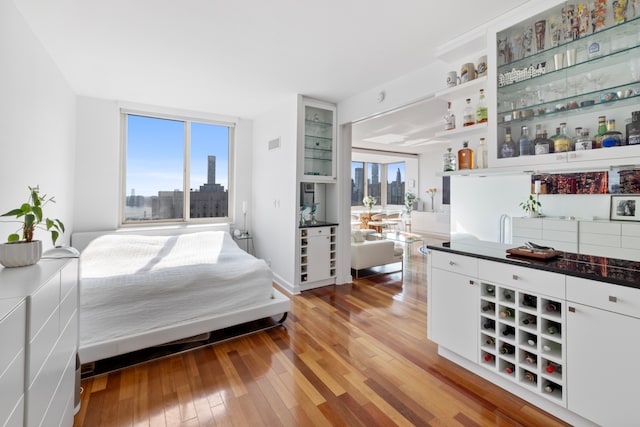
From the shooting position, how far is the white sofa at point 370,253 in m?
4.56

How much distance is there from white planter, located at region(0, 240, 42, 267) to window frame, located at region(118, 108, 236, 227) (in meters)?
3.28

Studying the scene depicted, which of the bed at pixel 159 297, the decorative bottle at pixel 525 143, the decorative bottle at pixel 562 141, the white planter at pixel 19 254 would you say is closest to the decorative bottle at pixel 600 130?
the decorative bottle at pixel 562 141

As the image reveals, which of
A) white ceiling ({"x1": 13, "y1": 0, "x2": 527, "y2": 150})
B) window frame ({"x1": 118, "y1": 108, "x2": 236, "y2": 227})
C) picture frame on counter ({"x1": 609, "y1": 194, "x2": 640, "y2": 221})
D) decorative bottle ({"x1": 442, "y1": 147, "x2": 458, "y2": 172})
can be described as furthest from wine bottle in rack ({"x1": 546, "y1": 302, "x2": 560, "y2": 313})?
window frame ({"x1": 118, "y1": 108, "x2": 236, "y2": 227})

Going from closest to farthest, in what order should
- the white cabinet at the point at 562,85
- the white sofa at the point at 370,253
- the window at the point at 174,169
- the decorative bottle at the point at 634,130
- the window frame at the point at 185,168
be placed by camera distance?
the decorative bottle at the point at 634,130 → the white cabinet at the point at 562,85 → the window frame at the point at 185,168 → the window at the point at 174,169 → the white sofa at the point at 370,253

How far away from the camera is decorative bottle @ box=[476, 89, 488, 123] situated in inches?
95.0

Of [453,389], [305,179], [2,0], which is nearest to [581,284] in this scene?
[453,389]

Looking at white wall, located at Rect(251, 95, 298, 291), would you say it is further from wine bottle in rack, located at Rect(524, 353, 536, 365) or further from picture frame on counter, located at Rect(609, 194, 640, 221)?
picture frame on counter, located at Rect(609, 194, 640, 221)

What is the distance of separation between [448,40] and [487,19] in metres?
0.33

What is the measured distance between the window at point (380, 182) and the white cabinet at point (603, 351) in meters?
8.39

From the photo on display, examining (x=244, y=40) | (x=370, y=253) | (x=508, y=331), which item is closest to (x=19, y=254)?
(x=244, y=40)

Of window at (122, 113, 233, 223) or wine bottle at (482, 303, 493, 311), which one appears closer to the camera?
wine bottle at (482, 303, 493, 311)

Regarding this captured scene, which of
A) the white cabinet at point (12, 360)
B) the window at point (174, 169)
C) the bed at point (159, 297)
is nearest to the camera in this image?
the white cabinet at point (12, 360)

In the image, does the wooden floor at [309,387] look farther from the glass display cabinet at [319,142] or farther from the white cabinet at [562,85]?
the glass display cabinet at [319,142]

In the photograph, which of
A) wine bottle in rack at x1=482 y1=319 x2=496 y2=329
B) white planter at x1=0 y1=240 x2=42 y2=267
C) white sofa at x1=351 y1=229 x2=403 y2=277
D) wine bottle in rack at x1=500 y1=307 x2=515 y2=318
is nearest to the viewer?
white planter at x1=0 y1=240 x2=42 y2=267
